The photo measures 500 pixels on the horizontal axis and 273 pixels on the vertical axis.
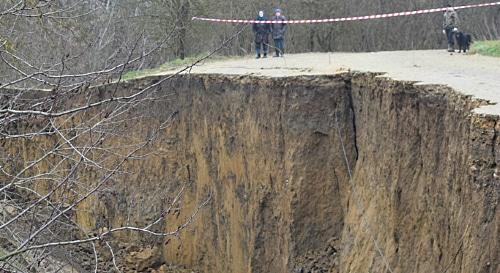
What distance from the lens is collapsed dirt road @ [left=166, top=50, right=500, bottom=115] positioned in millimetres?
9875

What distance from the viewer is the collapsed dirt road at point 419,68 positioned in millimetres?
9875

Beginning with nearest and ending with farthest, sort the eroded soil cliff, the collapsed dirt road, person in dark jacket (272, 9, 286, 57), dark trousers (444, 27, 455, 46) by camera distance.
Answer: the eroded soil cliff → the collapsed dirt road → dark trousers (444, 27, 455, 46) → person in dark jacket (272, 9, 286, 57)

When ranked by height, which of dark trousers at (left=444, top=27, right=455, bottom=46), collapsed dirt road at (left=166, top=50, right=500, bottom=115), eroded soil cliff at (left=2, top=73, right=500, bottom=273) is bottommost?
eroded soil cliff at (left=2, top=73, right=500, bottom=273)

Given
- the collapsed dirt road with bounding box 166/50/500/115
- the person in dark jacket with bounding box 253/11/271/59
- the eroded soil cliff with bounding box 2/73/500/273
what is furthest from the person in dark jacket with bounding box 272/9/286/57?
the eroded soil cliff with bounding box 2/73/500/273

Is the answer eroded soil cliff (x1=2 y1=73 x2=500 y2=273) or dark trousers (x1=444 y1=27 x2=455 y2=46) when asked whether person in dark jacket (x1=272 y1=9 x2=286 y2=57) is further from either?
eroded soil cliff (x1=2 y1=73 x2=500 y2=273)

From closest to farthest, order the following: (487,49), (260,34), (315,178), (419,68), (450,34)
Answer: (315,178) < (419,68) < (487,49) < (450,34) < (260,34)

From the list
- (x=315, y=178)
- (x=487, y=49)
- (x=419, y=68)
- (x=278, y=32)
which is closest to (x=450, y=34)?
(x=487, y=49)

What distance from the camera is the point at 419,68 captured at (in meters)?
13.1

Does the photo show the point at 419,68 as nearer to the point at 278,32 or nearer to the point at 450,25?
the point at 450,25

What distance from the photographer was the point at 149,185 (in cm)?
1689

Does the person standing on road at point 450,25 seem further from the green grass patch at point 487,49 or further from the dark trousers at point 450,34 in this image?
the green grass patch at point 487,49

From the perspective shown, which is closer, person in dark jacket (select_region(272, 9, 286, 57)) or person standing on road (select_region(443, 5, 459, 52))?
person standing on road (select_region(443, 5, 459, 52))

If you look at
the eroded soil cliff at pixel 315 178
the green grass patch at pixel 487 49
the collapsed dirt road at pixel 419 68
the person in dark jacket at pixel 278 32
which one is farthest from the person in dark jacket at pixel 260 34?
the green grass patch at pixel 487 49

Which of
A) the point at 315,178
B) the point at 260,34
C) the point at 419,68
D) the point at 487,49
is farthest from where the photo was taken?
the point at 260,34
